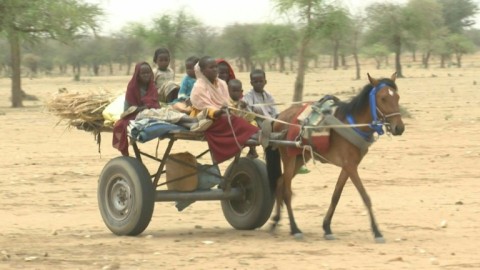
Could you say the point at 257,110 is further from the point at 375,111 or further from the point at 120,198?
the point at 120,198

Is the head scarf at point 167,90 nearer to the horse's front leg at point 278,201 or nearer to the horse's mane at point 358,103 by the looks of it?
the horse's front leg at point 278,201

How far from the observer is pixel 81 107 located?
34.3 ft

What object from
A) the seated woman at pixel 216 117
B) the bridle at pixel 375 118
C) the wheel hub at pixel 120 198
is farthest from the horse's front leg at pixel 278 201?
the wheel hub at pixel 120 198

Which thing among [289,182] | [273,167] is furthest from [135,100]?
[289,182]

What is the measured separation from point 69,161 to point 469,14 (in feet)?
285

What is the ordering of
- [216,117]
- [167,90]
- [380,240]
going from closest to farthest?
[380,240], [216,117], [167,90]

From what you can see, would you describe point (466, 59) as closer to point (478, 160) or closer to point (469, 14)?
point (469, 14)

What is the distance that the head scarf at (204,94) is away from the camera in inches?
384

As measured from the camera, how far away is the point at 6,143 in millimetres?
20578

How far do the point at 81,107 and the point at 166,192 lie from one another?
4.63ft

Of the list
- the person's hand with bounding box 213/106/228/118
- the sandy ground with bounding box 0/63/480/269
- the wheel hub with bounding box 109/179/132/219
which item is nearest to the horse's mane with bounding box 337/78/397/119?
the person's hand with bounding box 213/106/228/118

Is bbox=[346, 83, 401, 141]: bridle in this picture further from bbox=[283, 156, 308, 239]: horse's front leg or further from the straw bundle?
the straw bundle

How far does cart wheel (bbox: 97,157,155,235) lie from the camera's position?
9617 millimetres

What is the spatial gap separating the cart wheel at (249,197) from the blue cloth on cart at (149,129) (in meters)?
0.98
